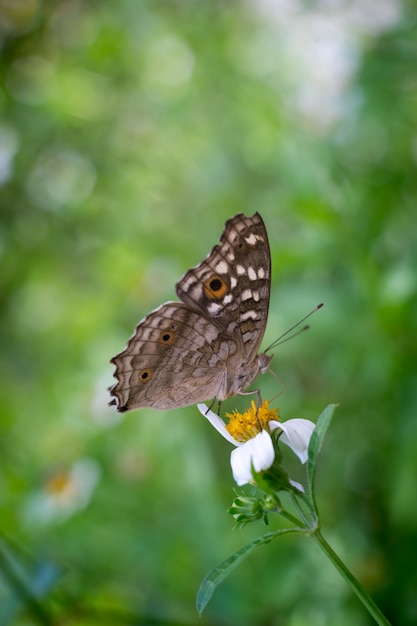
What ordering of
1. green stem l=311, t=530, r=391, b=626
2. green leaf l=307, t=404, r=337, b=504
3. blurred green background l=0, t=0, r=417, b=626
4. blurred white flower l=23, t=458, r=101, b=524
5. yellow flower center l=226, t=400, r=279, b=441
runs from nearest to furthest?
1. green stem l=311, t=530, r=391, b=626
2. green leaf l=307, t=404, r=337, b=504
3. yellow flower center l=226, t=400, r=279, b=441
4. blurred green background l=0, t=0, r=417, b=626
5. blurred white flower l=23, t=458, r=101, b=524

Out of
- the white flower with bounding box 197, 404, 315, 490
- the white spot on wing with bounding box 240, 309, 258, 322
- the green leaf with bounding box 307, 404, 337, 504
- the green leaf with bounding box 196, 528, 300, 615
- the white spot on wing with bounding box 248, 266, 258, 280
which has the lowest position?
the green leaf with bounding box 196, 528, 300, 615

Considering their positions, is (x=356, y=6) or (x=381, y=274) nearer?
(x=381, y=274)

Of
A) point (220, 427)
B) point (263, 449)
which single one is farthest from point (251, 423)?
point (263, 449)

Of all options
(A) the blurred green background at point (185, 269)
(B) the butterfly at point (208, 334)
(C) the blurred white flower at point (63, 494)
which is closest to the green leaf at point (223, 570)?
(B) the butterfly at point (208, 334)

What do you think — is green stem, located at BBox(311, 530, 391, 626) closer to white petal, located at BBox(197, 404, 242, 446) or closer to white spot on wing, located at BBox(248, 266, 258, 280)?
white petal, located at BBox(197, 404, 242, 446)

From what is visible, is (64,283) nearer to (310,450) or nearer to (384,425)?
(384,425)

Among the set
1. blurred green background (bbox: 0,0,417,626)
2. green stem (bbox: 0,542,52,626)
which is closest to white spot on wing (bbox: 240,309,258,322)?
blurred green background (bbox: 0,0,417,626)

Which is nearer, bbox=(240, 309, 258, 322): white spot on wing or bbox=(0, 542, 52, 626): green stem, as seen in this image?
bbox=(240, 309, 258, 322): white spot on wing

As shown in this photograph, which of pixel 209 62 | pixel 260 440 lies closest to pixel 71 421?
pixel 260 440
